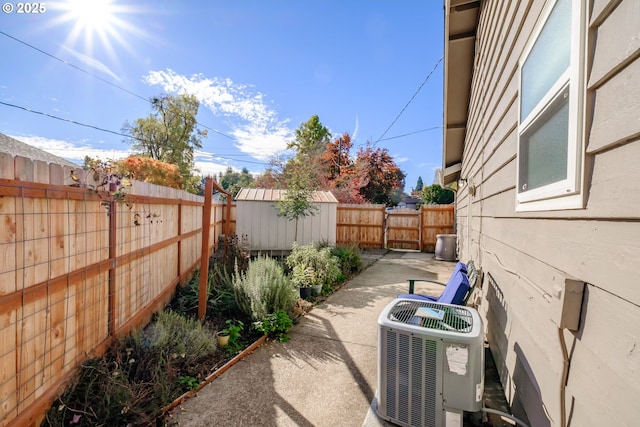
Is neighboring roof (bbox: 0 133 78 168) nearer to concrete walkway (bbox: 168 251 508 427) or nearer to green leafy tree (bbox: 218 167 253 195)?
green leafy tree (bbox: 218 167 253 195)

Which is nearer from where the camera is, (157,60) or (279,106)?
(157,60)

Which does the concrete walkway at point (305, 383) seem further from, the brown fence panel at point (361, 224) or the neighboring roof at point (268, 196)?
the brown fence panel at point (361, 224)

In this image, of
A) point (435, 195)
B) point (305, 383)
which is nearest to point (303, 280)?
point (305, 383)

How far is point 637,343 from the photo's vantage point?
748 mm

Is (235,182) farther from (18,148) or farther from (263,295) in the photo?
(263,295)

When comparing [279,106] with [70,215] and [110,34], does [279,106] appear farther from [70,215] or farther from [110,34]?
[70,215]

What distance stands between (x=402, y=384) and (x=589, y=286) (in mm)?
1258

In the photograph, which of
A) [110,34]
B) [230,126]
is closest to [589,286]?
[110,34]

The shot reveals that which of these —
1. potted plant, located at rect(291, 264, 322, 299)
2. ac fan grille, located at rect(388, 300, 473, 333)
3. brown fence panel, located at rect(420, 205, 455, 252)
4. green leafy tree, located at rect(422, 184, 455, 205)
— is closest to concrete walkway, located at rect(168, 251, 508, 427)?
potted plant, located at rect(291, 264, 322, 299)

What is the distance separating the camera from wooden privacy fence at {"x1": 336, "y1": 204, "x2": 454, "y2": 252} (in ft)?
35.1

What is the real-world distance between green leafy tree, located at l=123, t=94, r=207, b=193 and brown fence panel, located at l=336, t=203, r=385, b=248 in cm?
1234

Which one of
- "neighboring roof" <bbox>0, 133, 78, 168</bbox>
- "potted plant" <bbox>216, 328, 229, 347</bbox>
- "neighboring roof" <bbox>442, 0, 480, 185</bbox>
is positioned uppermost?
"neighboring roof" <bbox>442, 0, 480, 185</bbox>

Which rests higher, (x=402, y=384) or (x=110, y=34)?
(x=110, y=34)

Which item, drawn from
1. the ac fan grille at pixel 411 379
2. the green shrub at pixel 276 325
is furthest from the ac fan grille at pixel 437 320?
the green shrub at pixel 276 325
